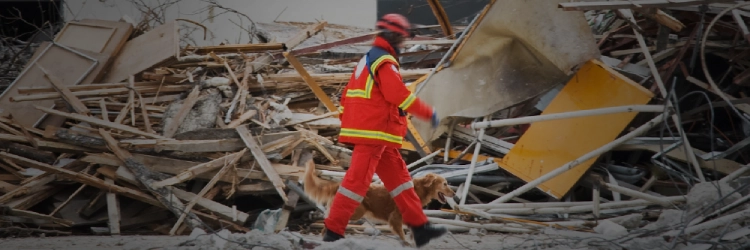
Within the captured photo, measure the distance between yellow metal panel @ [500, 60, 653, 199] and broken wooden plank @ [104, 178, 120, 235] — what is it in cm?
312

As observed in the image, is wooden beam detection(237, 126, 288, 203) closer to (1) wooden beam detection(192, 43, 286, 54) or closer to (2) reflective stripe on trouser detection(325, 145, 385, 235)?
(1) wooden beam detection(192, 43, 286, 54)

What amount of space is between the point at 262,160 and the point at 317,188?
1202 mm

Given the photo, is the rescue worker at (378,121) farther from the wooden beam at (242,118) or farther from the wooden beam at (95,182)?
the wooden beam at (242,118)

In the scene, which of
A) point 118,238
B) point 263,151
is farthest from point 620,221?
point 118,238

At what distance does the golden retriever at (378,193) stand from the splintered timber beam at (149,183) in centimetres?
114

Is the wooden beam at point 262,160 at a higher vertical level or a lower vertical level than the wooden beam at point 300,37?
lower

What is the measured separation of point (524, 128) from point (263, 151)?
7.60 ft

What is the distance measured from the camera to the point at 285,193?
5938mm

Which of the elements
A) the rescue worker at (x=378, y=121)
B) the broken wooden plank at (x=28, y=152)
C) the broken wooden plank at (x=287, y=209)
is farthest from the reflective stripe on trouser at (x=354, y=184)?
the broken wooden plank at (x=28, y=152)

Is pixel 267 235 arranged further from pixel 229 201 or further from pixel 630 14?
pixel 630 14

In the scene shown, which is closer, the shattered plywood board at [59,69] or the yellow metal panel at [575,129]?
the yellow metal panel at [575,129]

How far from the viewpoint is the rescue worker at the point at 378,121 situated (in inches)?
170

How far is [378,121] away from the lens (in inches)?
173

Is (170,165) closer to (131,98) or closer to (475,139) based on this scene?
(131,98)
